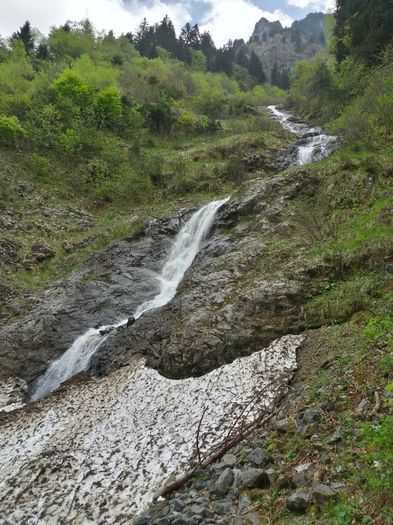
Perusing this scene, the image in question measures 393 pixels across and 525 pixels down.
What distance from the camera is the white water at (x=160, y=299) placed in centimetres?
1232

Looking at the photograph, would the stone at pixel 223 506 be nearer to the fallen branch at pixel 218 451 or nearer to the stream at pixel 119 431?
the fallen branch at pixel 218 451

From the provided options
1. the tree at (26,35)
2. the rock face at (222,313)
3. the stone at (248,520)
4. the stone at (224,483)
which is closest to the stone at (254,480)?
the stone at (224,483)

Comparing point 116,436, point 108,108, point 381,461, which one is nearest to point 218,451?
point 116,436

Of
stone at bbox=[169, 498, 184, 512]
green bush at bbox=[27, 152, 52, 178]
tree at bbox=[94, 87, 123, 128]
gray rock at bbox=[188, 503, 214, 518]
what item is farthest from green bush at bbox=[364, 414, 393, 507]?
tree at bbox=[94, 87, 123, 128]

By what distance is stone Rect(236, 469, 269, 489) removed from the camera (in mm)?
5465

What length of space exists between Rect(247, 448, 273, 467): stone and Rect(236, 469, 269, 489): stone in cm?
24

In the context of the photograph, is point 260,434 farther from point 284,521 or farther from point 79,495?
point 79,495

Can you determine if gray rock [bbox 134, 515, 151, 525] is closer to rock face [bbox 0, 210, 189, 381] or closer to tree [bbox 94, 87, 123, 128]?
rock face [bbox 0, 210, 189, 381]

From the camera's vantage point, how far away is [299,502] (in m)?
4.62

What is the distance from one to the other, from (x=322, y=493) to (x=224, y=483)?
1693 millimetres

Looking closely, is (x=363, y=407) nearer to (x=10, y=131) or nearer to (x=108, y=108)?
(x=10, y=131)

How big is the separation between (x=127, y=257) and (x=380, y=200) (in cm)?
1059

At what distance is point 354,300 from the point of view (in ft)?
32.3

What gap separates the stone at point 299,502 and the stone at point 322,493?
0.32 ft
